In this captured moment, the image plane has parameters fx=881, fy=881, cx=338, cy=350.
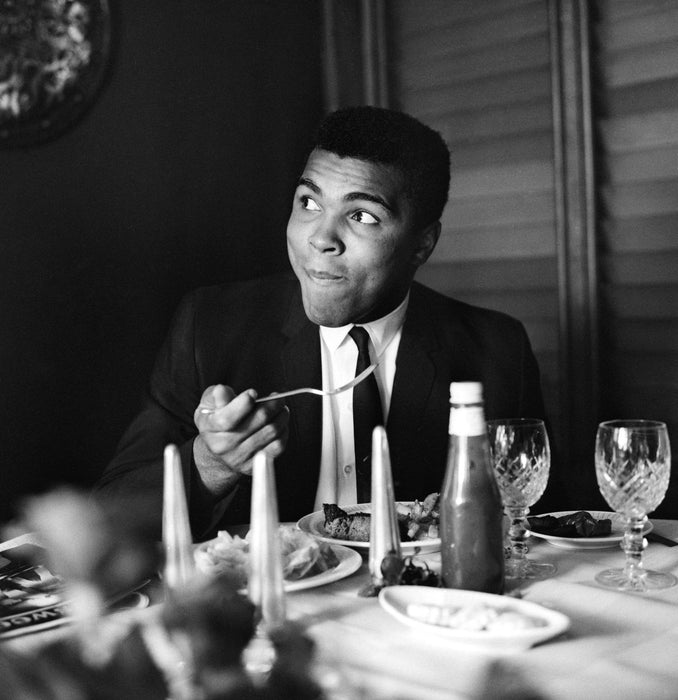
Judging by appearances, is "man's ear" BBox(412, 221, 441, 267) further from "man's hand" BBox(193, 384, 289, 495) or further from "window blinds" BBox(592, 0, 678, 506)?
Answer: "man's hand" BBox(193, 384, 289, 495)

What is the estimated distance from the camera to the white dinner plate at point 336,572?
1.09 meters

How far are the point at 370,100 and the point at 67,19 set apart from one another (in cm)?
105

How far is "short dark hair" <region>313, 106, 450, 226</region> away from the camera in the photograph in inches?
75.8

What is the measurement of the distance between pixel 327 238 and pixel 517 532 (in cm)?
83

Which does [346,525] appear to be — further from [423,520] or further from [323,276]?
[323,276]

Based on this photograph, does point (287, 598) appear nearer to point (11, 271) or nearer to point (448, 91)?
point (11, 271)

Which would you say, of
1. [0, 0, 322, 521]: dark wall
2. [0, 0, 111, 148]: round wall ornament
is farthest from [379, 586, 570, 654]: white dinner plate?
[0, 0, 111, 148]: round wall ornament

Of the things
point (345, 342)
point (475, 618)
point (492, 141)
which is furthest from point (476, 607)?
point (492, 141)

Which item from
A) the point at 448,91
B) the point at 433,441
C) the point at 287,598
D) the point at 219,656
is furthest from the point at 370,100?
the point at 219,656

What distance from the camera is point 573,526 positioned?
135 centimetres

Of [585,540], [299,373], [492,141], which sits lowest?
[585,540]

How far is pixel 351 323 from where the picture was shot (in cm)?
202

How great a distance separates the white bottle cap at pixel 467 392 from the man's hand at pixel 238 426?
0.43m

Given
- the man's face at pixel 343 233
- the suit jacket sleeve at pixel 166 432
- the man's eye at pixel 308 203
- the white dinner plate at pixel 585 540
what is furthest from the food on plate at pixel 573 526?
the man's eye at pixel 308 203
